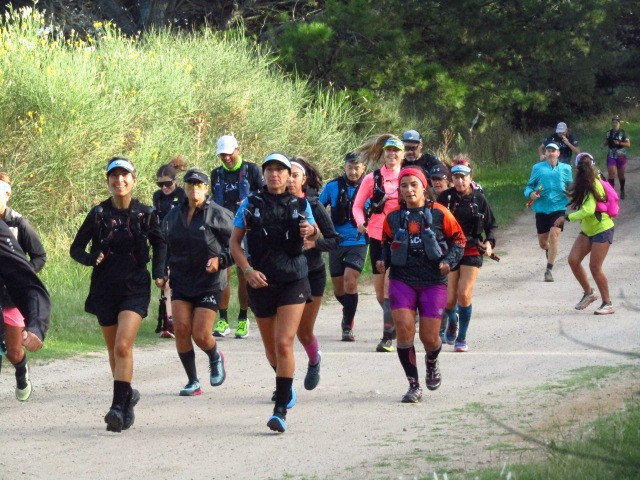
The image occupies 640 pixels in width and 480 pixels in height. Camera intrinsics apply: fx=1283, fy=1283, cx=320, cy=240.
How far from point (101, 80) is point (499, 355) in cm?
979

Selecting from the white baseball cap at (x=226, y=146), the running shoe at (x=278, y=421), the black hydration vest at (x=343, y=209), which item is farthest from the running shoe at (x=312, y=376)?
the white baseball cap at (x=226, y=146)

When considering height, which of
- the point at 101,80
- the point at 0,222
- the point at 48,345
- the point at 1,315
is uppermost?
the point at 101,80

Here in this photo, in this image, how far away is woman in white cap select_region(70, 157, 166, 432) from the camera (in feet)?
28.2

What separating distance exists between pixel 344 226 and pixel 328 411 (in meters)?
3.98

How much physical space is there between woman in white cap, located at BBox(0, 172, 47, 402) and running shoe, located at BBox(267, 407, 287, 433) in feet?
5.51

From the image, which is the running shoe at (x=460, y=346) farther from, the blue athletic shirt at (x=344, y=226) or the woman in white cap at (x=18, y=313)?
the woman in white cap at (x=18, y=313)

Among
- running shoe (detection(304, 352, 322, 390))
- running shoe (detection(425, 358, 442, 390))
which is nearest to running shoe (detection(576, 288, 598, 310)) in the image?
running shoe (detection(425, 358, 442, 390))

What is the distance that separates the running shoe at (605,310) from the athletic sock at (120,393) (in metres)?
7.29

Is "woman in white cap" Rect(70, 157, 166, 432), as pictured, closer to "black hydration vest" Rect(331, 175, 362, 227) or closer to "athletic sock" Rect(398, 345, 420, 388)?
"athletic sock" Rect(398, 345, 420, 388)

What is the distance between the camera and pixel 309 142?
76.7ft

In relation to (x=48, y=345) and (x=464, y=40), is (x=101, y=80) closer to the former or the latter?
(x=48, y=345)

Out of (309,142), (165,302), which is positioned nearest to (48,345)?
(165,302)

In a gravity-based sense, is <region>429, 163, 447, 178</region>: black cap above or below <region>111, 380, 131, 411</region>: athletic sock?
above

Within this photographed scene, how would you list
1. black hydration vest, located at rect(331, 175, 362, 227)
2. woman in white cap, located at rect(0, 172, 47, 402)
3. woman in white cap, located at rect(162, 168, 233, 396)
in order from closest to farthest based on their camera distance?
woman in white cap, located at rect(0, 172, 47, 402) → woman in white cap, located at rect(162, 168, 233, 396) → black hydration vest, located at rect(331, 175, 362, 227)
